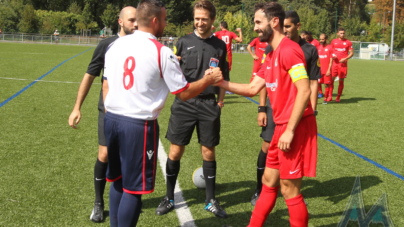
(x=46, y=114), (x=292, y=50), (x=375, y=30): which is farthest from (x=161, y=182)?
(x=375, y=30)

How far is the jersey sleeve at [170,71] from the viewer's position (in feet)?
8.68

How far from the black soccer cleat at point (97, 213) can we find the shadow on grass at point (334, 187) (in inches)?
94.7

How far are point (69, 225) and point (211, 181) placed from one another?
5.01ft

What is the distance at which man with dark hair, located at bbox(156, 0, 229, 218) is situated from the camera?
3.89 m

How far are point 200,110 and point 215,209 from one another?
1.08 m

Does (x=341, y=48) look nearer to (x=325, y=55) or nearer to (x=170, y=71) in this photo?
(x=325, y=55)

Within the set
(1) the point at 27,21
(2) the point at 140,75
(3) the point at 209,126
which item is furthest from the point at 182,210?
(1) the point at 27,21

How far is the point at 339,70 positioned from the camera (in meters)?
11.5

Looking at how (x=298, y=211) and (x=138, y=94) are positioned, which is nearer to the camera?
(x=138, y=94)

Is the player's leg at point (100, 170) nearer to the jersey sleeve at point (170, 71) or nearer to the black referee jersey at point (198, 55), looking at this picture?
the black referee jersey at point (198, 55)

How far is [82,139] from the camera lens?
20.9 feet

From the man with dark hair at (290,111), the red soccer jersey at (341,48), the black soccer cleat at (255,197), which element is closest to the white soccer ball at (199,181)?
the black soccer cleat at (255,197)

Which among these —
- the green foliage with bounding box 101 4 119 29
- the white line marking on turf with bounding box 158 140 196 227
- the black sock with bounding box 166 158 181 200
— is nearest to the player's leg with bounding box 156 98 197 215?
the black sock with bounding box 166 158 181 200

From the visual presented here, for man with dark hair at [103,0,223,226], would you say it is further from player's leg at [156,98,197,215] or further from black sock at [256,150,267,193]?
black sock at [256,150,267,193]
